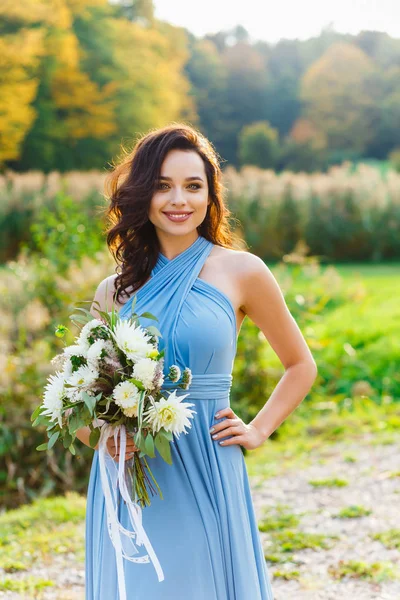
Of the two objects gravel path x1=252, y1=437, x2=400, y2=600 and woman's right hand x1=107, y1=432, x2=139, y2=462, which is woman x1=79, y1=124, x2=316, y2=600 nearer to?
woman's right hand x1=107, y1=432, x2=139, y2=462

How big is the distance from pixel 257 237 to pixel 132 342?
15.2 metres

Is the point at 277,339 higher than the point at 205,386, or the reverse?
the point at 277,339

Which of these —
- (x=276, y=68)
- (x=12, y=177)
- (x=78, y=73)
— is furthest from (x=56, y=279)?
(x=276, y=68)

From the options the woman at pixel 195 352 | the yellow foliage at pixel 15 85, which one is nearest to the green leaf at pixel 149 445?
the woman at pixel 195 352

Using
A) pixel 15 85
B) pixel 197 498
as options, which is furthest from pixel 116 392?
pixel 15 85

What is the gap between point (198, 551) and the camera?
2369mm

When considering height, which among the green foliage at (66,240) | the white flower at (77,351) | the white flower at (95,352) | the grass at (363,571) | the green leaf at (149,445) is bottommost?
the grass at (363,571)

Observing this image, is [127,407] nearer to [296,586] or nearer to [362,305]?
[296,586]

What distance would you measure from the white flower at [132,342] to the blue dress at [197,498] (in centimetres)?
30

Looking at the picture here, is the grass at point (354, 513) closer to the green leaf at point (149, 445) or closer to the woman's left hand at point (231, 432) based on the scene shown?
the woman's left hand at point (231, 432)

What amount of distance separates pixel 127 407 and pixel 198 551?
622 mm

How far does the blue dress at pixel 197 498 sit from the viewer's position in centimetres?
236

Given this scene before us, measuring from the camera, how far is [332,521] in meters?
5.31

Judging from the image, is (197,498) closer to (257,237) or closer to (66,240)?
(66,240)
